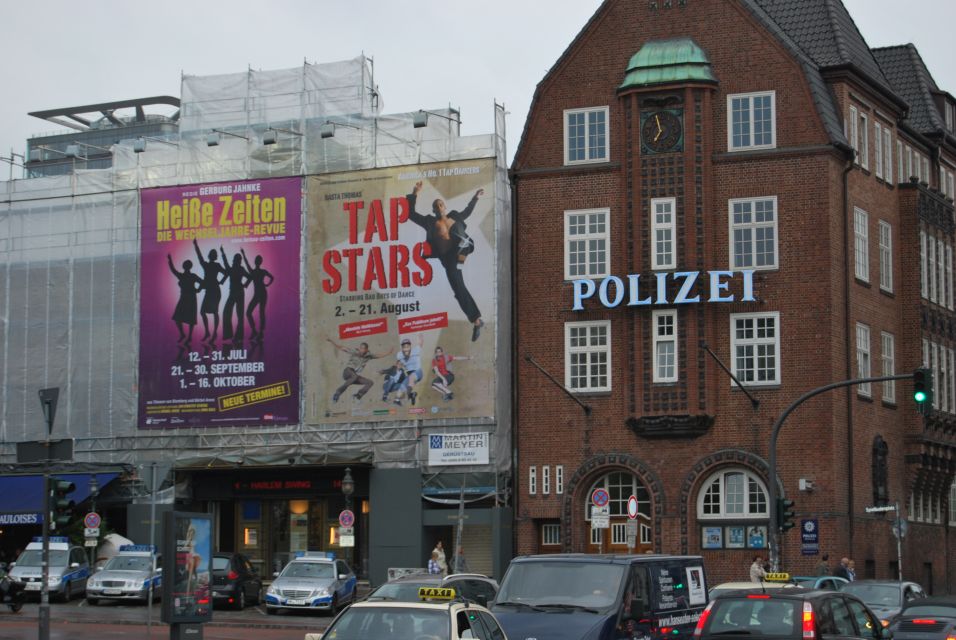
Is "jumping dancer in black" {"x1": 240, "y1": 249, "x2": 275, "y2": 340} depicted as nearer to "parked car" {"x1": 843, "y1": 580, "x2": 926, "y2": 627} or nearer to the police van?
the police van

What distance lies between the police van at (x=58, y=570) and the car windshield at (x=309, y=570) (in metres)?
7.40

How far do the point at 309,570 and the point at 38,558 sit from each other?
356 inches

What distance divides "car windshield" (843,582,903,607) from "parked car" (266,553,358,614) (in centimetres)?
1577

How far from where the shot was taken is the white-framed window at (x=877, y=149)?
51844mm

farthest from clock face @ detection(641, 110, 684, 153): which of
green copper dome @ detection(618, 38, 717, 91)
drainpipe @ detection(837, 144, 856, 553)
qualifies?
drainpipe @ detection(837, 144, 856, 553)

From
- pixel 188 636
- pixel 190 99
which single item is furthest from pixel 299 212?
pixel 188 636

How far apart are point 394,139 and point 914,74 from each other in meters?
19.7

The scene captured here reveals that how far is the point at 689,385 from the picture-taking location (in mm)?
47844

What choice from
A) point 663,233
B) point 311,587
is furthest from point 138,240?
point 663,233

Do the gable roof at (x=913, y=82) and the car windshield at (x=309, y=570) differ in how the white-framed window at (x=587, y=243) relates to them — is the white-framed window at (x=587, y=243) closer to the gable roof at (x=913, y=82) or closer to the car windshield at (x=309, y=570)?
the car windshield at (x=309, y=570)

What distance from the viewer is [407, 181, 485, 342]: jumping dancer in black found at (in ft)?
167

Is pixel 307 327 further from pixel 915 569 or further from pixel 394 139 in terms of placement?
pixel 915 569

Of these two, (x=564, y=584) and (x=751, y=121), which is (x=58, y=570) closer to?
(x=751, y=121)

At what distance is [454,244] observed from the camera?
51156mm
